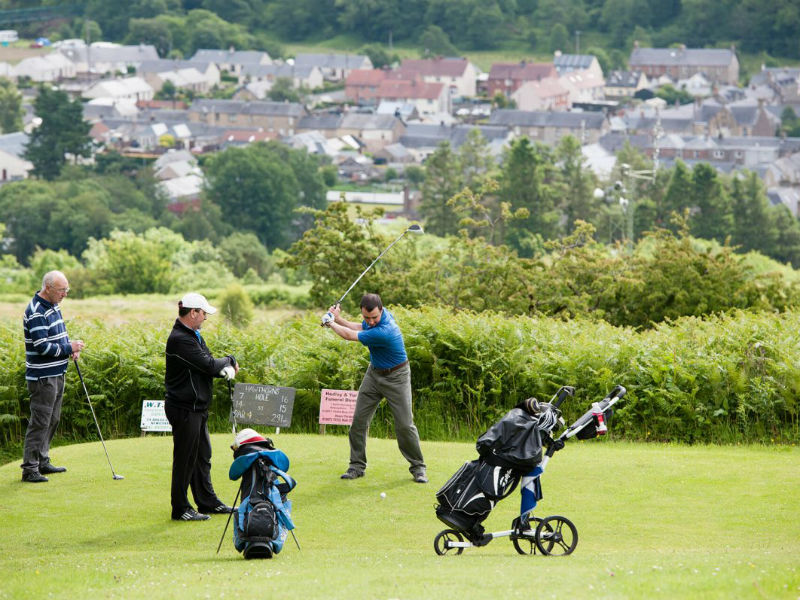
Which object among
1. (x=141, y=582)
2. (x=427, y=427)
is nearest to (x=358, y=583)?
(x=141, y=582)

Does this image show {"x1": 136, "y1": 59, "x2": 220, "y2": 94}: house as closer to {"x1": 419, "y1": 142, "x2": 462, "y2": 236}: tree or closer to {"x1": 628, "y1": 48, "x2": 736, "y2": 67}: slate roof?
{"x1": 628, "y1": 48, "x2": 736, "y2": 67}: slate roof

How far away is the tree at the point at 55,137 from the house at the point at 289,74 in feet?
181

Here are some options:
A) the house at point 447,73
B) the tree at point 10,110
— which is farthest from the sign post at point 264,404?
the house at point 447,73

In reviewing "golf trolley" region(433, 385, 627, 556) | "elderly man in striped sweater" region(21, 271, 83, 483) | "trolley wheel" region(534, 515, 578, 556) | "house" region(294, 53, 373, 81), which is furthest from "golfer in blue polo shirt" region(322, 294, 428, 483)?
"house" region(294, 53, 373, 81)

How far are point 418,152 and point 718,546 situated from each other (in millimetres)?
136363

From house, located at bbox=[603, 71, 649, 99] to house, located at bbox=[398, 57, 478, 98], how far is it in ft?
67.0

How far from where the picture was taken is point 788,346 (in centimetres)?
1478

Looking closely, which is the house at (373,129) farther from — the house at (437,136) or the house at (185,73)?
the house at (185,73)

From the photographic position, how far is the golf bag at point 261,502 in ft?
29.1

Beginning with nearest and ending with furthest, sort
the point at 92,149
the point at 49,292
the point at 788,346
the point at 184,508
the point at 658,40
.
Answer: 1. the point at 184,508
2. the point at 49,292
3. the point at 788,346
4. the point at 92,149
5. the point at 658,40

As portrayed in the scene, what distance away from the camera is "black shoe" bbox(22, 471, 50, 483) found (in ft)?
38.3

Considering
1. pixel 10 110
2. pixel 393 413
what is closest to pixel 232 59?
pixel 10 110

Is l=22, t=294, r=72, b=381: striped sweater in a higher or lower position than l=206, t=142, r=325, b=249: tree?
higher

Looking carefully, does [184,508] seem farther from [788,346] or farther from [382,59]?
[382,59]
